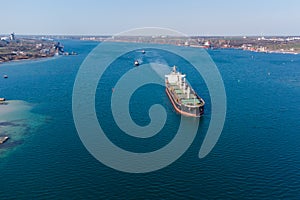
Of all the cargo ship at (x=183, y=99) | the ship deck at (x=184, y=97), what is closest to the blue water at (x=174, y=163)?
the cargo ship at (x=183, y=99)

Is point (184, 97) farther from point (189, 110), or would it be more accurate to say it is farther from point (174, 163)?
point (174, 163)

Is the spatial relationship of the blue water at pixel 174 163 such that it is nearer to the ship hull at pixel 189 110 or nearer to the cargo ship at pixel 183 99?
the ship hull at pixel 189 110

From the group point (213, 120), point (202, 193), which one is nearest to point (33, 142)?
point (202, 193)

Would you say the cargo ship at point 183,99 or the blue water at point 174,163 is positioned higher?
the cargo ship at point 183,99

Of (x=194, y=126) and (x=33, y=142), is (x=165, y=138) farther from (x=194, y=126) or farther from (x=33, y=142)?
(x=33, y=142)

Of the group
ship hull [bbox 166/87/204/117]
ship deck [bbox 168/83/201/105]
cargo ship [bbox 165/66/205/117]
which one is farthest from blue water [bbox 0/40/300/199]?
ship deck [bbox 168/83/201/105]

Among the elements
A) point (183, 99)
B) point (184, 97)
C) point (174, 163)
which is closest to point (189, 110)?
point (183, 99)

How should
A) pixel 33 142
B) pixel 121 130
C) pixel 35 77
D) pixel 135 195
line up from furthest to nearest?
pixel 35 77 < pixel 121 130 < pixel 33 142 < pixel 135 195

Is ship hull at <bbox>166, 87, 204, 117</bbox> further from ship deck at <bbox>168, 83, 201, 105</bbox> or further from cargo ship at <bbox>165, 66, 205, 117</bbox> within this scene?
ship deck at <bbox>168, 83, 201, 105</bbox>

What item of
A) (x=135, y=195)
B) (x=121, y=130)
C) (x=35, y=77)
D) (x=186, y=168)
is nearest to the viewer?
(x=135, y=195)
